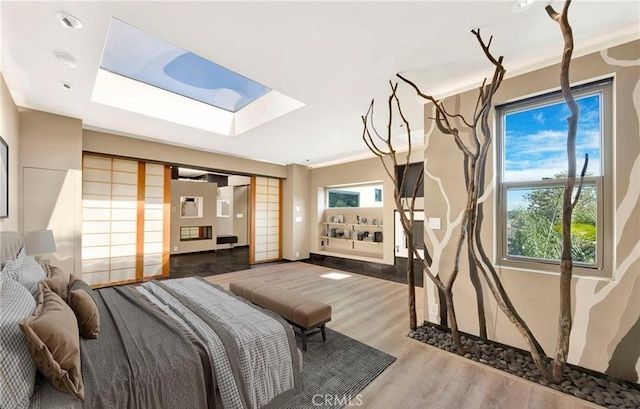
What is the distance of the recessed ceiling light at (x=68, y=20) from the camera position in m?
1.80

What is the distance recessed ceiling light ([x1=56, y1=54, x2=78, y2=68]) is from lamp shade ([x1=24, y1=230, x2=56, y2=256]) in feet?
5.78

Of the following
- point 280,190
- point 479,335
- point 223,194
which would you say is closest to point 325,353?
point 479,335

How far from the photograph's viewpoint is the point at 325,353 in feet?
8.02

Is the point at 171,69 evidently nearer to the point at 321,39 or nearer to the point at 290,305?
the point at 321,39

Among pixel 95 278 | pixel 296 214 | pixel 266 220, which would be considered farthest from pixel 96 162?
pixel 296 214

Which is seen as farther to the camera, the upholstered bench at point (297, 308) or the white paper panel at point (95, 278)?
the white paper panel at point (95, 278)

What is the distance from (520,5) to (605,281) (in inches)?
85.8

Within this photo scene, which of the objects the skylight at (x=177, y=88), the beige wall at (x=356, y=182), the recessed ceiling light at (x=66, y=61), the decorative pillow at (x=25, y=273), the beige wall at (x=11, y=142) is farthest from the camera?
the beige wall at (x=356, y=182)

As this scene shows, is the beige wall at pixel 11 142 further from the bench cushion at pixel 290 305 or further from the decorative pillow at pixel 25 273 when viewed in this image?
the bench cushion at pixel 290 305

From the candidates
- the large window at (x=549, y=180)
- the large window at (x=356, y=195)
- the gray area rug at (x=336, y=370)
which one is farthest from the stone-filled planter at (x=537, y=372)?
the large window at (x=356, y=195)

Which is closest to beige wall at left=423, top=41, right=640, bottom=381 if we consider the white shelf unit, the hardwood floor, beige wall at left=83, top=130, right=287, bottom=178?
the hardwood floor

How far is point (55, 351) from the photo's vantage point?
1.11 meters

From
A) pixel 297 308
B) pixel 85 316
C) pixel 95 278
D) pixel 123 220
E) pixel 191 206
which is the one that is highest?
pixel 191 206

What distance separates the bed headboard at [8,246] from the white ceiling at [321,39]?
156cm
